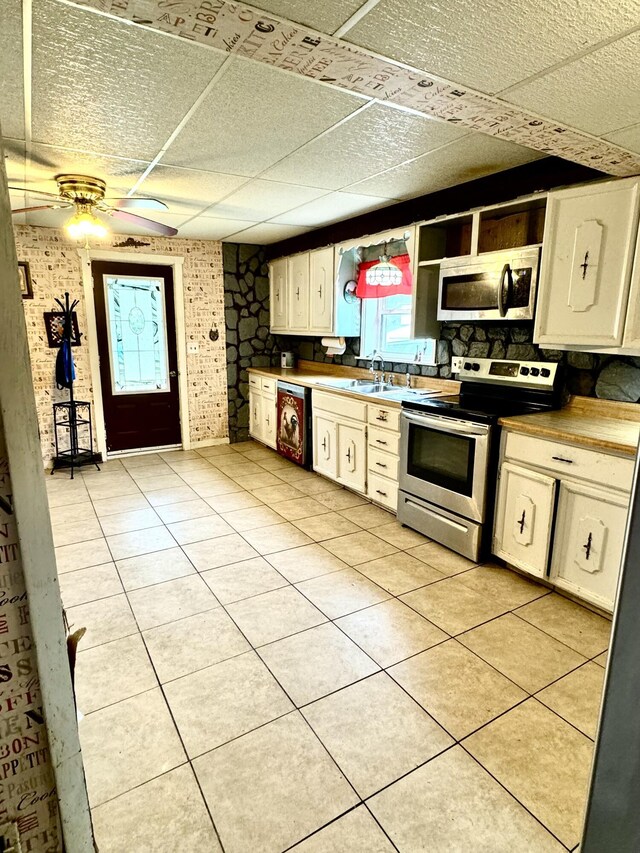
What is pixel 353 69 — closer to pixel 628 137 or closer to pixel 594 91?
pixel 594 91

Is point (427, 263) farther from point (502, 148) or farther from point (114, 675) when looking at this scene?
point (114, 675)

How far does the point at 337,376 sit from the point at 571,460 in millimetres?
3005

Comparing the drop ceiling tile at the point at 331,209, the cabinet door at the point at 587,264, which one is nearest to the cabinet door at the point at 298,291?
the drop ceiling tile at the point at 331,209

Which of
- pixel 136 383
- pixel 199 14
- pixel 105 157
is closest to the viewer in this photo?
pixel 199 14

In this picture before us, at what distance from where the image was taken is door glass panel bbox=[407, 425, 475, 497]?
2941 mm

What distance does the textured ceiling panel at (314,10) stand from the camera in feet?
4.14

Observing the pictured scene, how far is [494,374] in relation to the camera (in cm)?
327

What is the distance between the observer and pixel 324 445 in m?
4.42

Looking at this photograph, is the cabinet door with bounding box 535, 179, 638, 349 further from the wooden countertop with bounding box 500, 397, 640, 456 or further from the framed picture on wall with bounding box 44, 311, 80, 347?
the framed picture on wall with bounding box 44, 311, 80, 347

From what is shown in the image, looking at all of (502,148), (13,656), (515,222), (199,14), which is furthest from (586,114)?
(13,656)

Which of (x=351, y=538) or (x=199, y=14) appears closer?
(x=199, y=14)

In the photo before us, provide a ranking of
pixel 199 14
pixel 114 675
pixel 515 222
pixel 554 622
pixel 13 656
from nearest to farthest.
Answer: pixel 13 656 < pixel 199 14 < pixel 114 675 < pixel 554 622 < pixel 515 222

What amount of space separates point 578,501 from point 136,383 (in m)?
4.54

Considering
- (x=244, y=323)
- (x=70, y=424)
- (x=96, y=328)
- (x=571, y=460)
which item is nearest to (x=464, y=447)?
(x=571, y=460)
